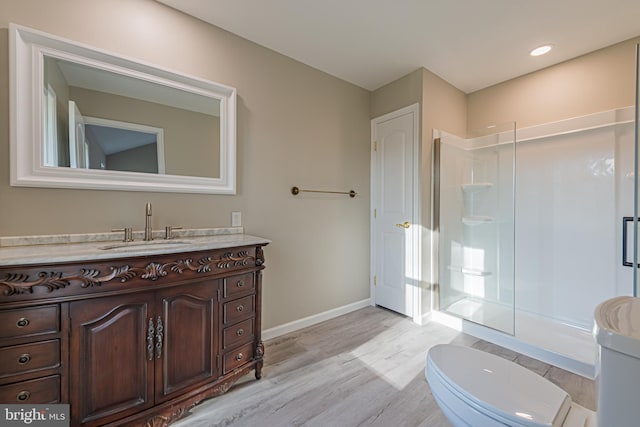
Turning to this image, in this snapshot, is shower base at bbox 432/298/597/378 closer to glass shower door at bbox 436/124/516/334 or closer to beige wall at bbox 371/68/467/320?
glass shower door at bbox 436/124/516/334

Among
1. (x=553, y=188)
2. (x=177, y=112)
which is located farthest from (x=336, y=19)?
(x=553, y=188)

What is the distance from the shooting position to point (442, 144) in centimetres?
278

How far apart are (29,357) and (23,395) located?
152 millimetres

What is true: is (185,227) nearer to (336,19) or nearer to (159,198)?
(159,198)

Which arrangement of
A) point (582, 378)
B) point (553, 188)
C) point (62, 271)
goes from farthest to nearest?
point (553, 188), point (582, 378), point (62, 271)

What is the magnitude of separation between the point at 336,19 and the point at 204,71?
106 cm

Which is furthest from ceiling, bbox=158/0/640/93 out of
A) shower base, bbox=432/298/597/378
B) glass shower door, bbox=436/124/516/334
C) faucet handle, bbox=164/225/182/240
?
shower base, bbox=432/298/597/378

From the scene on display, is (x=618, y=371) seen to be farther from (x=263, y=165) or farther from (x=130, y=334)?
(x=263, y=165)

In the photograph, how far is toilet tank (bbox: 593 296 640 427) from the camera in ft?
2.19

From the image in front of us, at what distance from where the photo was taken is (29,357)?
109cm

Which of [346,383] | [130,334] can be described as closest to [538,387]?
[346,383]

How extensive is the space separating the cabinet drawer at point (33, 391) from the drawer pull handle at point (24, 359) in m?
0.08

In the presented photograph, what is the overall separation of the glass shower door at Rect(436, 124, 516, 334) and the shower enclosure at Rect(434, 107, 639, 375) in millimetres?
10

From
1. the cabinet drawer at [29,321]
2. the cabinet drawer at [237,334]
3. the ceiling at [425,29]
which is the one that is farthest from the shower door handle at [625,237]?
the cabinet drawer at [29,321]
